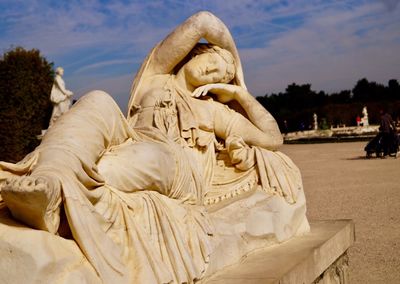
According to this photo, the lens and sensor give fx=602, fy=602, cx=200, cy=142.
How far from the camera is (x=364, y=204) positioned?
8.47 m

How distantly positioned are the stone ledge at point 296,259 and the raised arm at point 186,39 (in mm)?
1627

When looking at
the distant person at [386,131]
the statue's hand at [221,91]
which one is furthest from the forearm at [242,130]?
the distant person at [386,131]

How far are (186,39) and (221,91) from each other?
0.49 metres

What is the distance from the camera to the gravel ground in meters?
5.45

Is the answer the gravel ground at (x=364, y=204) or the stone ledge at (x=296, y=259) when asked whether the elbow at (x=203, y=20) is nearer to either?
the stone ledge at (x=296, y=259)

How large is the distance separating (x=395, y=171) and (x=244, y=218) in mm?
9010

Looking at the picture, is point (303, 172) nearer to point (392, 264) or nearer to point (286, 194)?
point (392, 264)

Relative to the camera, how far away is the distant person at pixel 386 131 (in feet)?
49.1

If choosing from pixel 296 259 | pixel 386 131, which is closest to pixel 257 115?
pixel 296 259

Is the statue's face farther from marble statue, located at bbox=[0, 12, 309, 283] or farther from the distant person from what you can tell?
the distant person

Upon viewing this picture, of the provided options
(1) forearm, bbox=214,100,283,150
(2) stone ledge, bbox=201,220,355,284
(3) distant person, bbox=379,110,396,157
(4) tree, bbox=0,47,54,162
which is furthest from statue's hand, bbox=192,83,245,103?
(4) tree, bbox=0,47,54,162

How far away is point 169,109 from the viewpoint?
14.5ft

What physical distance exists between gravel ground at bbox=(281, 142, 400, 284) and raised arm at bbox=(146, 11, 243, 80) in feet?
7.71

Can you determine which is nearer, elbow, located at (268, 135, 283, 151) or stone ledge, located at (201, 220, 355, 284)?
stone ledge, located at (201, 220, 355, 284)
